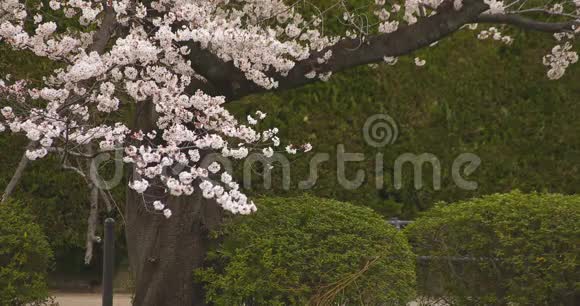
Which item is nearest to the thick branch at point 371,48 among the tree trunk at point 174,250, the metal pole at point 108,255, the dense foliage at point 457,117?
the tree trunk at point 174,250

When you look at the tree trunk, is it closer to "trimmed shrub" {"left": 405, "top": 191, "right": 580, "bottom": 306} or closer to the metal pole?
the metal pole

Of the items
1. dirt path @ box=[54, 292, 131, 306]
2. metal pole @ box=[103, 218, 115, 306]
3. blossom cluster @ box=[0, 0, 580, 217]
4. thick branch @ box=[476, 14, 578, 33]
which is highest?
thick branch @ box=[476, 14, 578, 33]

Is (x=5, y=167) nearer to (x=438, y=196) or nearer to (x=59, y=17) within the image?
(x=59, y=17)

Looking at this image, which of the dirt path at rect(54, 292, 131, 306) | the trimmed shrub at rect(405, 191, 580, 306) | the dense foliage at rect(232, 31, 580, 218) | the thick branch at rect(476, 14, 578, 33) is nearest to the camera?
the trimmed shrub at rect(405, 191, 580, 306)

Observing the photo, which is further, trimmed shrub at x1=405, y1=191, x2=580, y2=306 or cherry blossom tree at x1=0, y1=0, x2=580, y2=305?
trimmed shrub at x1=405, y1=191, x2=580, y2=306

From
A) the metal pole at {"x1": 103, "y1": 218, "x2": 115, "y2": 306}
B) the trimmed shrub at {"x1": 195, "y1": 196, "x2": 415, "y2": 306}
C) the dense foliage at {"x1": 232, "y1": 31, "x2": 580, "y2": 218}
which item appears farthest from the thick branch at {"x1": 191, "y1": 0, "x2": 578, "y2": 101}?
the dense foliage at {"x1": 232, "y1": 31, "x2": 580, "y2": 218}

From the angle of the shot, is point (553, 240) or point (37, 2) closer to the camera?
point (553, 240)

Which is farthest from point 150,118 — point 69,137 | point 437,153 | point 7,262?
point 437,153

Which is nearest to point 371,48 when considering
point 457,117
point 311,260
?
point 311,260
